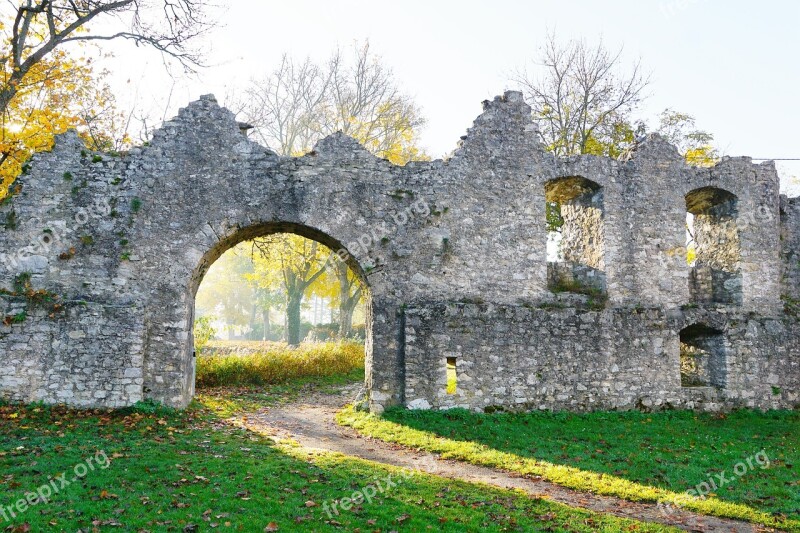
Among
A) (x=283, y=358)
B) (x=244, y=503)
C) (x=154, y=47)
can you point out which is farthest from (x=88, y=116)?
(x=244, y=503)

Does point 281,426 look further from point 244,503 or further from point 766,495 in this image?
point 766,495

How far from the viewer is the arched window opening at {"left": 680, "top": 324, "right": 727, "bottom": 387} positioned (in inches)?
554

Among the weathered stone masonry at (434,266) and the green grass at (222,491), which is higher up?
the weathered stone masonry at (434,266)

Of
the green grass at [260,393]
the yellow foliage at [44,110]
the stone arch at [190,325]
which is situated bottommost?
the green grass at [260,393]

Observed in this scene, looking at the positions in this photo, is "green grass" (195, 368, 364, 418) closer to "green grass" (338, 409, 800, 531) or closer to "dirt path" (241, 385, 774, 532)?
"dirt path" (241, 385, 774, 532)

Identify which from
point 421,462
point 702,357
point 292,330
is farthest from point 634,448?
point 292,330

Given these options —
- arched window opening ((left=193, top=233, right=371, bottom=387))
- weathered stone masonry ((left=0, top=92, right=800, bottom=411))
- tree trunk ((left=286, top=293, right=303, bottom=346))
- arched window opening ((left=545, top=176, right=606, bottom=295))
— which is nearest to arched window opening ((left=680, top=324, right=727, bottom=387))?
weathered stone masonry ((left=0, top=92, right=800, bottom=411))

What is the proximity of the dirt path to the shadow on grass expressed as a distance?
63 cm

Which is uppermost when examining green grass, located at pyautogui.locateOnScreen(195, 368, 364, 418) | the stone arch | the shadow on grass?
the stone arch

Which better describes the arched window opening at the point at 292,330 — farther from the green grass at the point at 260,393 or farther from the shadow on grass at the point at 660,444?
the shadow on grass at the point at 660,444

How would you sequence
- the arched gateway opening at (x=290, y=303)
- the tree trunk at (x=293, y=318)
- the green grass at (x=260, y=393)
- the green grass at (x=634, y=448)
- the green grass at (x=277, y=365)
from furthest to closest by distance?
the tree trunk at (x=293, y=318) < the green grass at (x=277, y=365) < the green grass at (x=260, y=393) < the arched gateway opening at (x=290, y=303) < the green grass at (x=634, y=448)

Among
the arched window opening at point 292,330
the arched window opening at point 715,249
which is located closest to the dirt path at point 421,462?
the arched window opening at point 292,330

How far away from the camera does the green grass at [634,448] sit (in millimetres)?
8156

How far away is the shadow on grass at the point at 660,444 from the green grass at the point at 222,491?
→ 2.29 m
